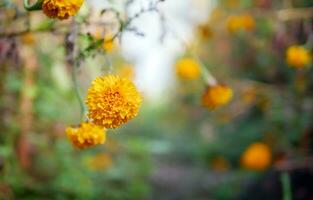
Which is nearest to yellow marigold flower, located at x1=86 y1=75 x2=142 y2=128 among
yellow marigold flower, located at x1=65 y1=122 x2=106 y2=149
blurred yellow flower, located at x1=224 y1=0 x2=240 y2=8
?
yellow marigold flower, located at x1=65 y1=122 x2=106 y2=149

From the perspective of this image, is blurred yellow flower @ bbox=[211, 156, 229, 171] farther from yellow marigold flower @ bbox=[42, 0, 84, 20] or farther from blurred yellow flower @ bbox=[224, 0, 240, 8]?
yellow marigold flower @ bbox=[42, 0, 84, 20]

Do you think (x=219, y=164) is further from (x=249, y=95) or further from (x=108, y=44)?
(x=108, y=44)

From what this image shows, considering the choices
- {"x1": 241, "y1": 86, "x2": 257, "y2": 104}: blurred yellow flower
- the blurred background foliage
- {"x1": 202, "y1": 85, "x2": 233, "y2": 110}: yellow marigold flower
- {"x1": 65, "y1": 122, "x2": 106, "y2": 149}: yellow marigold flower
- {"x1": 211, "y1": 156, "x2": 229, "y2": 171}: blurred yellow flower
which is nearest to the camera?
{"x1": 65, "y1": 122, "x2": 106, "y2": 149}: yellow marigold flower

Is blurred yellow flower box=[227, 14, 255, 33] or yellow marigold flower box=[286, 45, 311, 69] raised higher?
blurred yellow flower box=[227, 14, 255, 33]

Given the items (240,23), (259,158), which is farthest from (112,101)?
(240,23)

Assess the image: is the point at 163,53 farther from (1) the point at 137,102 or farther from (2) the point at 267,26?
(1) the point at 137,102

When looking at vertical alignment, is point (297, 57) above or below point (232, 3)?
below

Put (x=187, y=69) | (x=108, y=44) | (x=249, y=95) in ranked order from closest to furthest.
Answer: (x=108, y=44)
(x=187, y=69)
(x=249, y=95)
